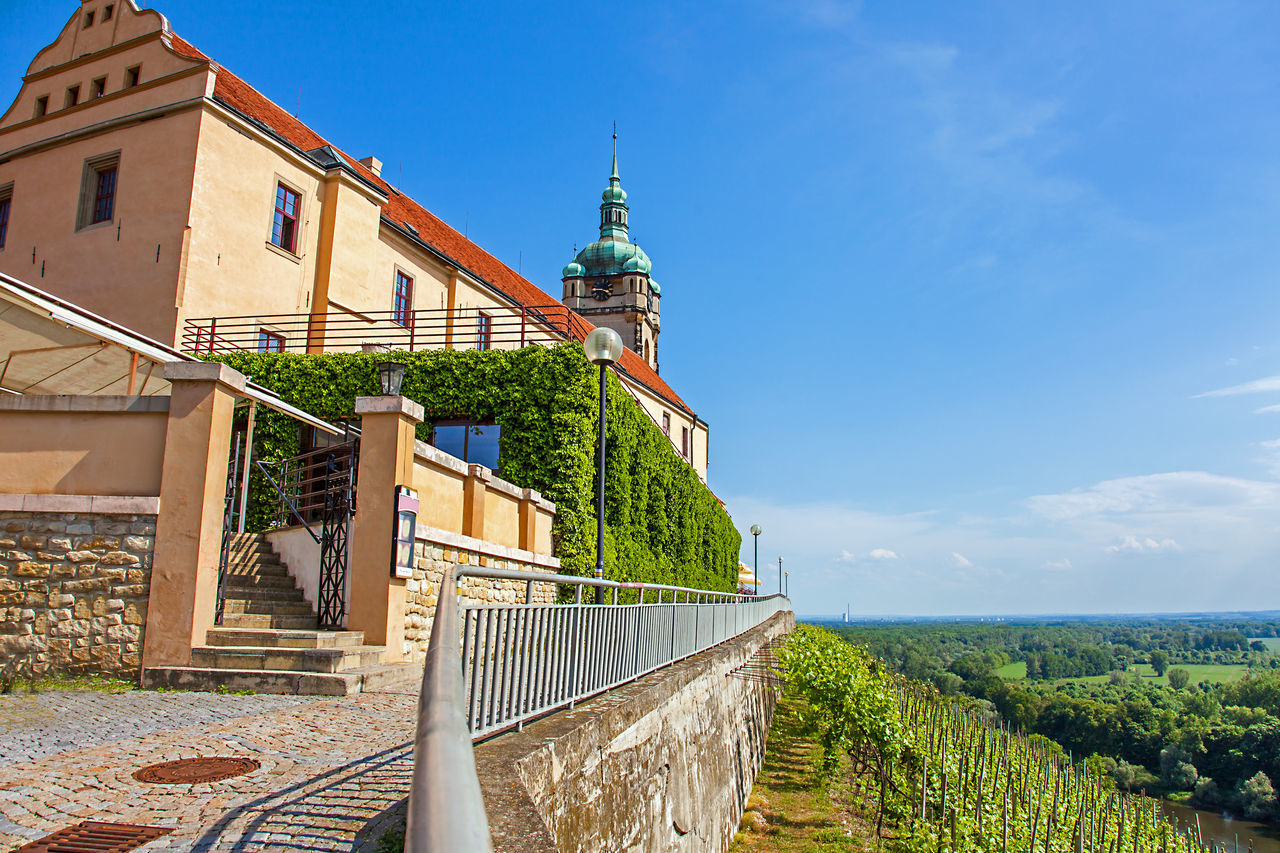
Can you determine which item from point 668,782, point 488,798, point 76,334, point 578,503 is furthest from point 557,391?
point 488,798

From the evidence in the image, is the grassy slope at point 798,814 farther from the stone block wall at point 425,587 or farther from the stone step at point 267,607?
the stone step at point 267,607

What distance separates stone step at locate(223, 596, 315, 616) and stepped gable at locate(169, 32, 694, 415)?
1224 cm

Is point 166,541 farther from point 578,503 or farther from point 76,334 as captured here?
point 578,503

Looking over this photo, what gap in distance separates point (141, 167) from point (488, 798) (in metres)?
19.3

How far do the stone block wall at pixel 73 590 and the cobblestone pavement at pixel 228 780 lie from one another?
1386 mm

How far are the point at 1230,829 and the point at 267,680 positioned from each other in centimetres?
6118

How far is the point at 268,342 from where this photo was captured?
19203mm

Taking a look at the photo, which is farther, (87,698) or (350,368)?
(350,368)

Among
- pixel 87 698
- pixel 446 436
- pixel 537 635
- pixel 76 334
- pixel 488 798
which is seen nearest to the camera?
pixel 488 798

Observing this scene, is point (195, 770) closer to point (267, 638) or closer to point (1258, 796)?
point (267, 638)

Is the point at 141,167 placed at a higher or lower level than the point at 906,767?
higher

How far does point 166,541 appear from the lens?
9.09 meters

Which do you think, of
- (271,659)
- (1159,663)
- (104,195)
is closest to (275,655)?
(271,659)

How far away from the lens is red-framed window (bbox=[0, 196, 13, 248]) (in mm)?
20106
